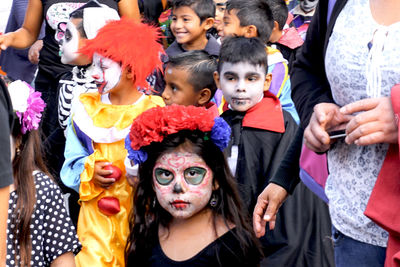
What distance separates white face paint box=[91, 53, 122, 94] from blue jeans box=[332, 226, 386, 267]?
1950 mm

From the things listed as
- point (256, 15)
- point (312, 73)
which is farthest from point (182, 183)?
point (256, 15)

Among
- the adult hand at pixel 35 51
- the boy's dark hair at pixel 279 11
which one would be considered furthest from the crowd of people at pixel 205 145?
the adult hand at pixel 35 51

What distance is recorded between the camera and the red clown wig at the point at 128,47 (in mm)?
3889

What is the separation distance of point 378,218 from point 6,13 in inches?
243

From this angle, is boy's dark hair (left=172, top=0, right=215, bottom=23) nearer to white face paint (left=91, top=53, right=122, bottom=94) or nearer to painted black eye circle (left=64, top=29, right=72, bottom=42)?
painted black eye circle (left=64, top=29, right=72, bottom=42)

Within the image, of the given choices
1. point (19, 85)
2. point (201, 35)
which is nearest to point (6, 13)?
point (201, 35)

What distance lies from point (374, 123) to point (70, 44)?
8.84ft

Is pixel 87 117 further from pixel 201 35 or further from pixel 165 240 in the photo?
pixel 201 35

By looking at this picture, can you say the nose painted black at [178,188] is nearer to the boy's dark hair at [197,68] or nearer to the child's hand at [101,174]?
the child's hand at [101,174]

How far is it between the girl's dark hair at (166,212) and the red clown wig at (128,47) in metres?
0.89

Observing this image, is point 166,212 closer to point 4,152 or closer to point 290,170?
point 290,170

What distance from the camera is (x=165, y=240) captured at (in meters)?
3.07

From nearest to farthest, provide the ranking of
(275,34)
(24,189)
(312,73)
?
1. (312,73)
2. (24,189)
3. (275,34)

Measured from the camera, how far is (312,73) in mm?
2598
